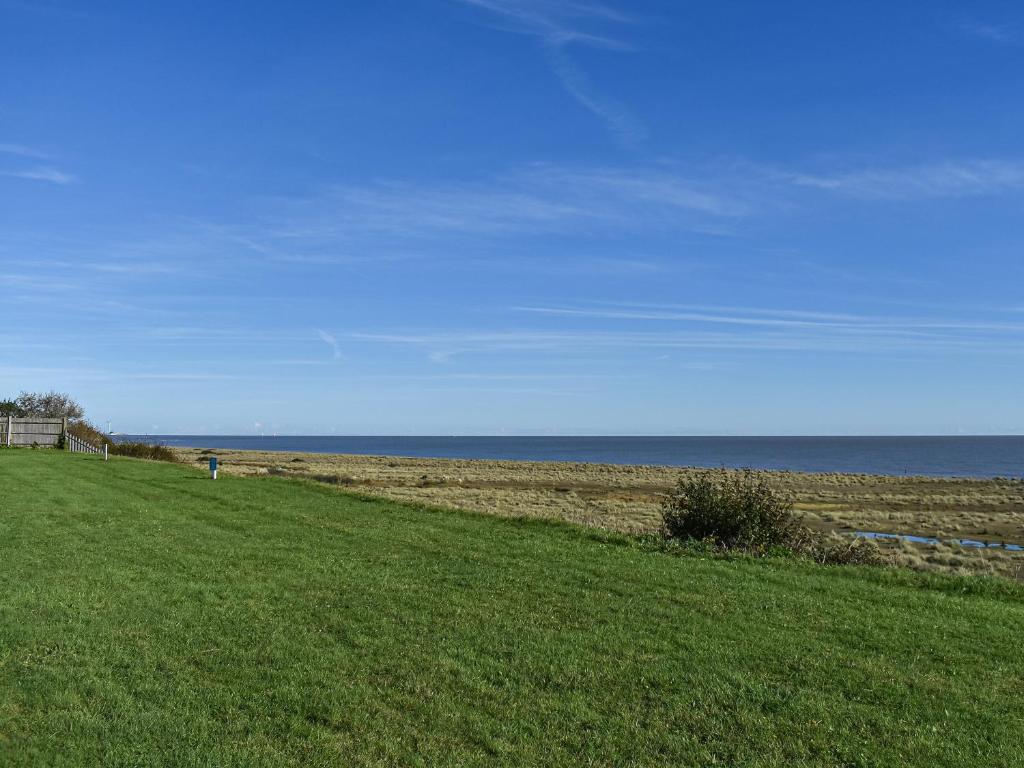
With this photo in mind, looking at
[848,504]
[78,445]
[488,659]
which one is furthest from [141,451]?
[488,659]

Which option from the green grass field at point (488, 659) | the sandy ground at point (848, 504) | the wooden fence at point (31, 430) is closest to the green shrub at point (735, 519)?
the green grass field at point (488, 659)

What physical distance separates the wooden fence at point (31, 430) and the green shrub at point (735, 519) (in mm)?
49054

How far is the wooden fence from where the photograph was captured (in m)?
53.3

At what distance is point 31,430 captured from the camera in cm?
5422

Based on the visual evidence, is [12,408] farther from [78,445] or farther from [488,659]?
[488,659]

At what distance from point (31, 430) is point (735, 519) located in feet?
168

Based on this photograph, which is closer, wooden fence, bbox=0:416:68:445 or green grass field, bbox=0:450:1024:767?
green grass field, bbox=0:450:1024:767

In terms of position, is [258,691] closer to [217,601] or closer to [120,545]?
[217,601]

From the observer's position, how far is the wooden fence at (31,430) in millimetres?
53312

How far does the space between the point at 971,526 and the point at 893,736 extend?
38.1 metres

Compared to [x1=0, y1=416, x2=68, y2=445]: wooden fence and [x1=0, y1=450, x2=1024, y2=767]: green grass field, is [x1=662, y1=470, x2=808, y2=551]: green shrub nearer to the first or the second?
[x1=0, y1=450, x2=1024, y2=767]: green grass field

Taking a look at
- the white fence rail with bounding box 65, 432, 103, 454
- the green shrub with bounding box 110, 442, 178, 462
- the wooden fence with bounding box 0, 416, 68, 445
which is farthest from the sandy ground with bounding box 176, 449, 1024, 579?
the wooden fence with bounding box 0, 416, 68, 445

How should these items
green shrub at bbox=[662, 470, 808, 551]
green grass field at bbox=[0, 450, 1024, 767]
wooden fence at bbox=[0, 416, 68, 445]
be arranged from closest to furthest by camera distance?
green grass field at bbox=[0, 450, 1024, 767] < green shrub at bbox=[662, 470, 808, 551] < wooden fence at bbox=[0, 416, 68, 445]

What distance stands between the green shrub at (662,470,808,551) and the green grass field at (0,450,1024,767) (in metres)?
2.83
